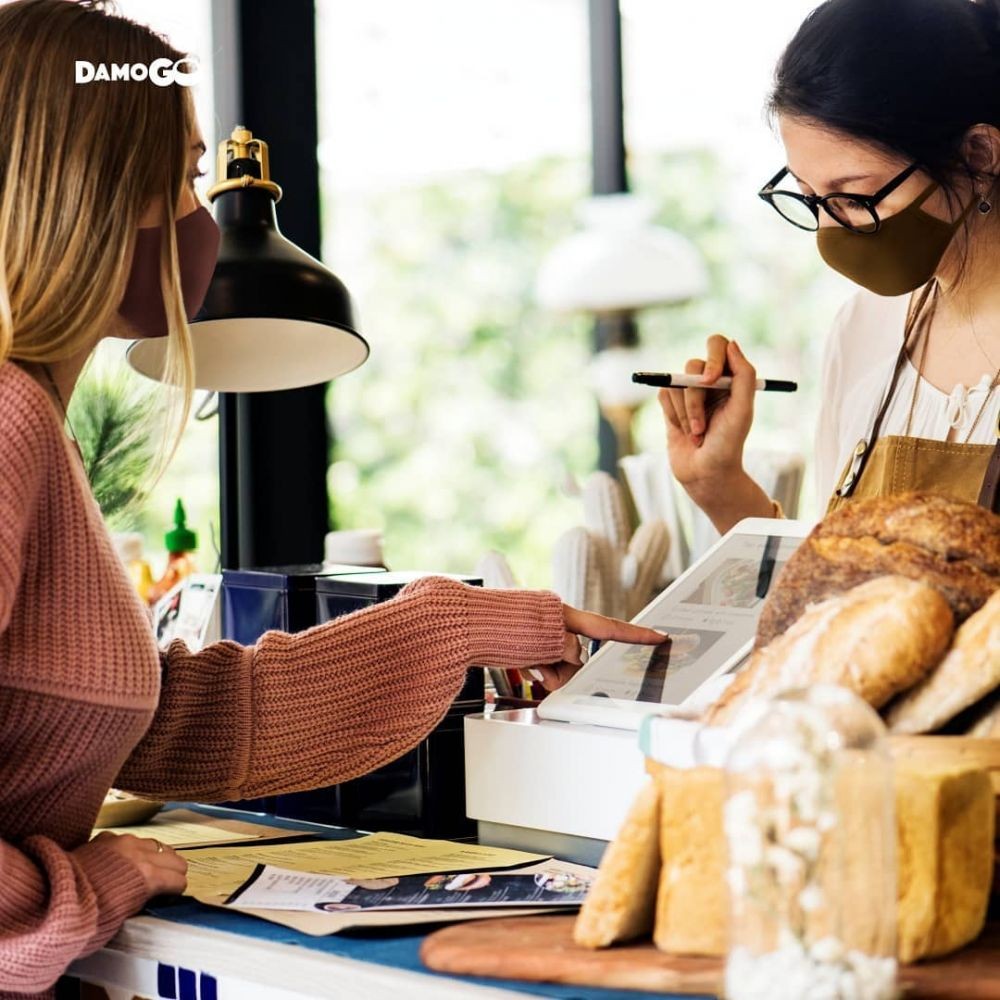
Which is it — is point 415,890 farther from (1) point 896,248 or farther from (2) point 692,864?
(1) point 896,248

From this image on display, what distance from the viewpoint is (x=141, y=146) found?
1.22 m

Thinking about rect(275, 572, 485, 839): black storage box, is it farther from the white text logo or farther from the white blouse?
the white blouse

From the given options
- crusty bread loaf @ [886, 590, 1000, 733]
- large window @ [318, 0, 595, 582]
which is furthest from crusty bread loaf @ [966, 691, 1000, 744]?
large window @ [318, 0, 595, 582]

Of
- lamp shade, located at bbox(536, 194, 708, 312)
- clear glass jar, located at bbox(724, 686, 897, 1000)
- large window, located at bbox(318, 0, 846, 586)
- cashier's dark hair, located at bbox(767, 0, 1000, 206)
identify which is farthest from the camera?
large window, located at bbox(318, 0, 846, 586)

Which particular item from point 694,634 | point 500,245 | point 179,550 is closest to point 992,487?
point 694,634

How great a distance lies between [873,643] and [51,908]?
23.5 inches

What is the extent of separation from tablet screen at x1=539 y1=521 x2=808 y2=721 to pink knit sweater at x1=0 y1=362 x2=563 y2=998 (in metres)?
0.13

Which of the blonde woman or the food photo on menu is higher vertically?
the blonde woman

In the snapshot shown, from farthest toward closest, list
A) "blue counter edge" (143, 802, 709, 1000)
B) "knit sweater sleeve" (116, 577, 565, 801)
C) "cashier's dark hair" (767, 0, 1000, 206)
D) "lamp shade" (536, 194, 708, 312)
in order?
"lamp shade" (536, 194, 708, 312)
"cashier's dark hair" (767, 0, 1000, 206)
"knit sweater sleeve" (116, 577, 565, 801)
"blue counter edge" (143, 802, 709, 1000)

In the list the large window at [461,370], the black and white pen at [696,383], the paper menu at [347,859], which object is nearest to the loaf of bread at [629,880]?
the paper menu at [347,859]

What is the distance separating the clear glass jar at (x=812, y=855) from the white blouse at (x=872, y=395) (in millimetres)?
1058

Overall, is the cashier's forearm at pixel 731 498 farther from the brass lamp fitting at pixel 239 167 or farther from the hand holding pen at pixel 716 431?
the brass lamp fitting at pixel 239 167

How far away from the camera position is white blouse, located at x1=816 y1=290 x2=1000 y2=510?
1.80 metres

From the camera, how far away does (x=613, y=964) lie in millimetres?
891
